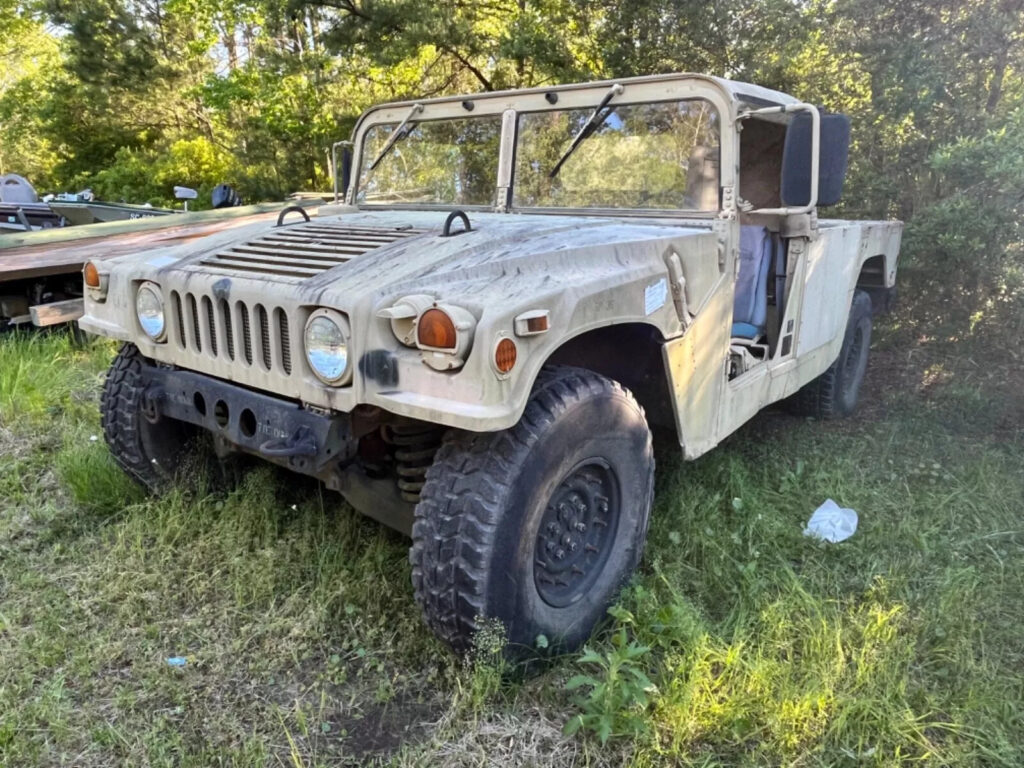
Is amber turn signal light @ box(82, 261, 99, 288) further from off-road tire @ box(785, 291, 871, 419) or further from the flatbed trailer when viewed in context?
off-road tire @ box(785, 291, 871, 419)

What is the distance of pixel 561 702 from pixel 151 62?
53.0 ft

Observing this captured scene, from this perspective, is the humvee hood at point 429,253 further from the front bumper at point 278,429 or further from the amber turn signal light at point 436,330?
the front bumper at point 278,429

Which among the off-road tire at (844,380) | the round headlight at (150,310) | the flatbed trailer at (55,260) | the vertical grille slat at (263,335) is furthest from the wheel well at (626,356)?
the flatbed trailer at (55,260)

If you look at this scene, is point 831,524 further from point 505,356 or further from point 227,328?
point 227,328

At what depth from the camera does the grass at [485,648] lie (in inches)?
84.1

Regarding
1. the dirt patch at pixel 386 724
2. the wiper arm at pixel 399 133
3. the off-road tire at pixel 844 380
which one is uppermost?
the wiper arm at pixel 399 133

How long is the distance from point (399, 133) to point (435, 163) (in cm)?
28

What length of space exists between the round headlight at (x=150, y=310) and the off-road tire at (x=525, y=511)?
117 centimetres

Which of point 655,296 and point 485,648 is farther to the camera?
point 655,296

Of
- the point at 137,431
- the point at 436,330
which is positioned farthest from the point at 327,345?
the point at 137,431

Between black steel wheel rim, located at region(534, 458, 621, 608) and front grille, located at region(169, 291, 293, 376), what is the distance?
36.3 inches

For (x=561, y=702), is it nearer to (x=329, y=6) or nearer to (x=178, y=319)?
(x=178, y=319)

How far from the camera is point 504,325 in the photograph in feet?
6.51

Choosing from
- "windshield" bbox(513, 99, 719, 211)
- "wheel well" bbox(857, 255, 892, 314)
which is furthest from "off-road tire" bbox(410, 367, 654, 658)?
"wheel well" bbox(857, 255, 892, 314)
